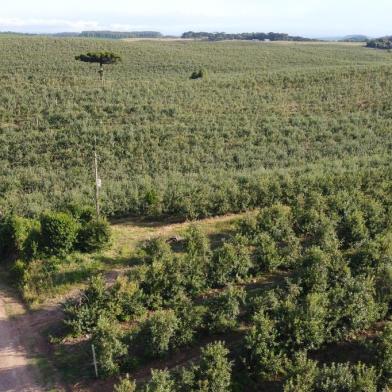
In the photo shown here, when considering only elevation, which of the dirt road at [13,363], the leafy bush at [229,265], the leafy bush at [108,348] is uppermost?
the leafy bush at [229,265]

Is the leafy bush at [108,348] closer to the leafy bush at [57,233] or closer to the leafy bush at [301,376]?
the leafy bush at [301,376]

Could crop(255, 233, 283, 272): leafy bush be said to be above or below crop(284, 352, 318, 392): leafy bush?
above

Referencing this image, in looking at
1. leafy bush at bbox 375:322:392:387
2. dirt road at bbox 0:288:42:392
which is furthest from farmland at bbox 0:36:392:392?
dirt road at bbox 0:288:42:392

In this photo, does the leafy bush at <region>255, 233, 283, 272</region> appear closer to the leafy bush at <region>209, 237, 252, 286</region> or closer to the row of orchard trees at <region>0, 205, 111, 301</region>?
the leafy bush at <region>209, 237, 252, 286</region>

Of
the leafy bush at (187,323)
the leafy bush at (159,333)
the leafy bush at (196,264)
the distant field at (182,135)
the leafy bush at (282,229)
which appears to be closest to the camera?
the leafy bush at (159,333)

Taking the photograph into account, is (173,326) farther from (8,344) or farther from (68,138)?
(68,138)

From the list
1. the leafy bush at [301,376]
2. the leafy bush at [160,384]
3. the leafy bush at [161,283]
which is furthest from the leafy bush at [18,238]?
the leafy bush at [301,376]

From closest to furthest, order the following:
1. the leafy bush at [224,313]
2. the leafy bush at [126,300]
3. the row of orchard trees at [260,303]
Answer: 1. the row of orchard trees at [260,303]
2. the leafy bush at [224,313]
3. the leafy bush at [126,300]

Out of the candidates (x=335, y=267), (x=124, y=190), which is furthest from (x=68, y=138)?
(x=335, y=267)
